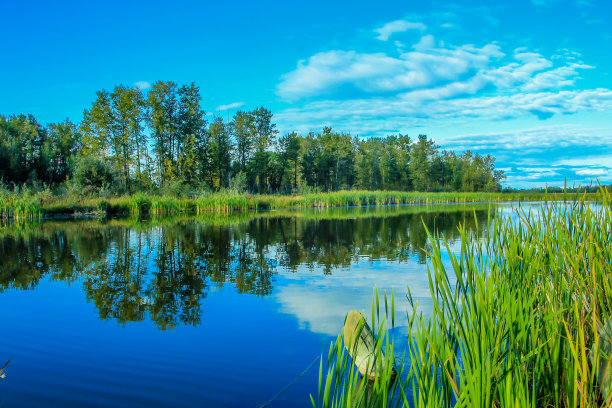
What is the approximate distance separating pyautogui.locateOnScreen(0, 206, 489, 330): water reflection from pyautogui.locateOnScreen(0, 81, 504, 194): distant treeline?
699 inches

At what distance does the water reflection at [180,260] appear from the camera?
6.08 m

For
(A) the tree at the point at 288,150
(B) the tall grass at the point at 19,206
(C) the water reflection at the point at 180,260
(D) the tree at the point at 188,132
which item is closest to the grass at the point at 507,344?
(C) the water reflection at the point at 180,260

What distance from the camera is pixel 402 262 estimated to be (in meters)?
8.88

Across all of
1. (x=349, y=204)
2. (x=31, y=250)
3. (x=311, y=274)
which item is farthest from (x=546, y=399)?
(x=349, y=204)

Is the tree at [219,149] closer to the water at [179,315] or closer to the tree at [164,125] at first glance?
the tree at [164,125]

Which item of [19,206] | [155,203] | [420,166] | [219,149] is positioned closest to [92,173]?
[155,203]

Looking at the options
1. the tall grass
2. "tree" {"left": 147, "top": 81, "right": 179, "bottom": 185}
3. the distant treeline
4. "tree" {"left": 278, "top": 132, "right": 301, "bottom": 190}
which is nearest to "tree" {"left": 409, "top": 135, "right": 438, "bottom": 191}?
the distant treeline

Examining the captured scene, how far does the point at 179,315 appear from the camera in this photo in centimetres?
A: 536

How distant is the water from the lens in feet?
11.3

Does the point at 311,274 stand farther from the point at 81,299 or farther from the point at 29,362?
the point at 29,362

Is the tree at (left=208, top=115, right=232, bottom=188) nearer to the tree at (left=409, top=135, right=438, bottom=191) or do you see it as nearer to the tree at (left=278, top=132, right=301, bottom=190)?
the tree at (left=278, top=132, right=301, bottom=190)

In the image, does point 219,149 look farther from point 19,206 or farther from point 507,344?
point 507,344

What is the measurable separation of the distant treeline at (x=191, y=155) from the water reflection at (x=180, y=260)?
17.8 meters

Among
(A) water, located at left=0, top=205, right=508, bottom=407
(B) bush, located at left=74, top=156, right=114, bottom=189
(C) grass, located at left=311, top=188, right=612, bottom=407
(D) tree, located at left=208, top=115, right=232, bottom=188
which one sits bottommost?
(A) water, located at left=0, top=205, right=508, bottom=407
